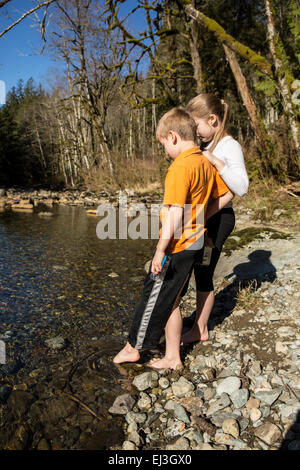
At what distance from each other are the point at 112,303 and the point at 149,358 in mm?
1303

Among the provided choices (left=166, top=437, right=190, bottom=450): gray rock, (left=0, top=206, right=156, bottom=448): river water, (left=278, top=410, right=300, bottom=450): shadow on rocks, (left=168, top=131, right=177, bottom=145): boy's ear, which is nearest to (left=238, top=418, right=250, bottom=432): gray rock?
(left=278, top=410, right=300, bottom=450): shadow on rocks

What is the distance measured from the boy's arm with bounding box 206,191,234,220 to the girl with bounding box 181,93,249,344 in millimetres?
58

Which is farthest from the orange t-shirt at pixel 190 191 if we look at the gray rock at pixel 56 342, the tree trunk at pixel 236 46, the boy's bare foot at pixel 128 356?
the tree trunk at pixel 236 46

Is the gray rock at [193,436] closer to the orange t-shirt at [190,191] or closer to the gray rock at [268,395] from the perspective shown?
the gray rock at [268,395]

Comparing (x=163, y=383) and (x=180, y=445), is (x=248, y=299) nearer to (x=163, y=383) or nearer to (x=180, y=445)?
(x=163, y=383)

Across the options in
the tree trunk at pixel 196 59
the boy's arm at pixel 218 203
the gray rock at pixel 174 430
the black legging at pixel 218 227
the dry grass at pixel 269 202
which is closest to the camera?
the gray rock at pixel 174 430

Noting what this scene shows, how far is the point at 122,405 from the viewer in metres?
2.11

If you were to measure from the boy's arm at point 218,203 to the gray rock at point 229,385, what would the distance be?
1.18m

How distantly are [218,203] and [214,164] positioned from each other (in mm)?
317

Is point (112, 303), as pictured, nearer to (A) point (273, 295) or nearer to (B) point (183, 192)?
(A) point (273, 295)

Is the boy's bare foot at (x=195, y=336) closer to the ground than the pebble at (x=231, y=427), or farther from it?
farther from it

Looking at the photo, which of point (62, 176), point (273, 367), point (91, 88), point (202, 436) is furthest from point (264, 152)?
point (62, 176)

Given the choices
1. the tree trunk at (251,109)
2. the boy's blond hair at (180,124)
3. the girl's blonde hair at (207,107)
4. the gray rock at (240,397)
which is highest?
the tree trunk at (251,109)

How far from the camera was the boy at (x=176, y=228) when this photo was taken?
2.03 metres
